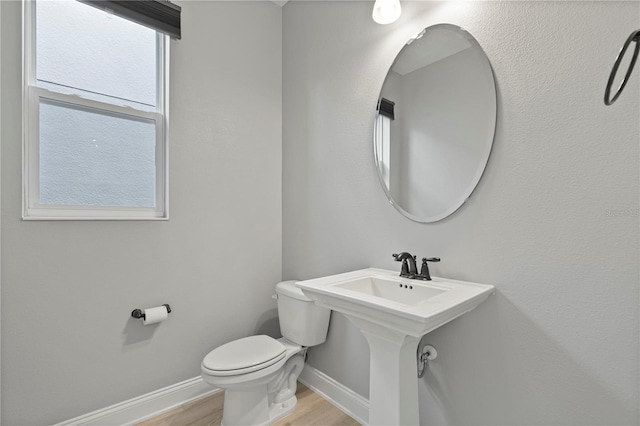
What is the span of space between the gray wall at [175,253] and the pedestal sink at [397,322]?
39.8 inches

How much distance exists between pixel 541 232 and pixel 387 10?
48.2 inches

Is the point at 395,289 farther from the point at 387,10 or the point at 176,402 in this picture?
the point at 176,402

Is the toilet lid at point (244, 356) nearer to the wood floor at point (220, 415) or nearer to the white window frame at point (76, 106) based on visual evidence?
the wood floor at point (220, 415)

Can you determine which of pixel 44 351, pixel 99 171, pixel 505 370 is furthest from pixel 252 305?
pixel 505 370

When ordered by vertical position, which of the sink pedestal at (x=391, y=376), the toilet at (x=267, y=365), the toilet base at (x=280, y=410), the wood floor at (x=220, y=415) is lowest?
the wood floor at (x=220, y=415)

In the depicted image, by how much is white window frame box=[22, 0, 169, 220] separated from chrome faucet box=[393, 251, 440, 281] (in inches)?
55.3

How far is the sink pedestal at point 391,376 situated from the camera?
43.3 inches

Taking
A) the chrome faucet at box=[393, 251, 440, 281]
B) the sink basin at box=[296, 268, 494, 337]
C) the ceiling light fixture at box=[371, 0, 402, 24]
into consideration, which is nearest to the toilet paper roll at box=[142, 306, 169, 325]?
the sink basin at box=[296, 268, 494, 337]

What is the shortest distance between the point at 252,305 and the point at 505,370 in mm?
1590

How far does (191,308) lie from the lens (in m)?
1.90

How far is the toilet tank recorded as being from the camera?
1.85 meters

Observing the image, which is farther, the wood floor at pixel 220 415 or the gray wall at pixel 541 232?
the wood floor at pixel 220 415

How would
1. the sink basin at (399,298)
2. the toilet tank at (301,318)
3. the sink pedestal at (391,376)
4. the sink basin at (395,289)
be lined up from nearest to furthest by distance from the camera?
the sink basin at (399,298), the sink pedestal at (391,376), the sink basin at (395,289), the toilet tank at (301,318)

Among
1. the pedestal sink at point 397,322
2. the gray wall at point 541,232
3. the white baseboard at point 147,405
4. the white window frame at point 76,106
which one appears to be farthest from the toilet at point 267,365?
the white window frame at point 76,106
